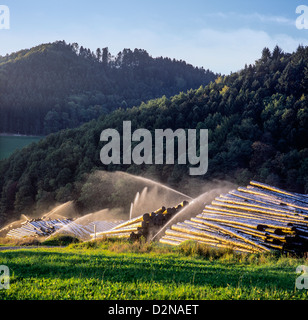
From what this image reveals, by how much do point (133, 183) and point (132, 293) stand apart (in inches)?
1817

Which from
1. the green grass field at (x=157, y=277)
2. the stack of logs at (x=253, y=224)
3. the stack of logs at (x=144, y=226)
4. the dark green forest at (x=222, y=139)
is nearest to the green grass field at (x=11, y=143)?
the dark green forest at (x=222, y=139)

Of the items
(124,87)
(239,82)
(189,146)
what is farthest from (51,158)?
(124,87)

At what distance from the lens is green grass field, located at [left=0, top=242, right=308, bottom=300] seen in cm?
728

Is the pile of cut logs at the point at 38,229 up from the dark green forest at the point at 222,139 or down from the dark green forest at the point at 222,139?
down

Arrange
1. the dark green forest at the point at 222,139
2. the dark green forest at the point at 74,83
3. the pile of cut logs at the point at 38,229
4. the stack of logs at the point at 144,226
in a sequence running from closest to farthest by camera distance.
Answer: the stack of logs at the point at 144,226 < the pile of cut logs at the point at 38,229 < the dark green forest at the point at 222,139 < the dark green forest at the point at 74,83

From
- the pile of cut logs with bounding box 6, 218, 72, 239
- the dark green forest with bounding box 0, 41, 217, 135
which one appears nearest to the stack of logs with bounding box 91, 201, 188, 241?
the pile of cut logs with bounding box 6, 218, 72, 239

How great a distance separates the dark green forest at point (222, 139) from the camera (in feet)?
167

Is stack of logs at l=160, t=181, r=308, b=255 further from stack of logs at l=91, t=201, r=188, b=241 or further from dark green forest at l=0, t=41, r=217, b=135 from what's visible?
dark green forest at l=0, t=41, r=217, b=135

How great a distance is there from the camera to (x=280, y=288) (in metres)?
8.06

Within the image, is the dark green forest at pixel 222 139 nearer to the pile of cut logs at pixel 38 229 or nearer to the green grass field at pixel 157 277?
the pile of cut logs at pixel 38 229

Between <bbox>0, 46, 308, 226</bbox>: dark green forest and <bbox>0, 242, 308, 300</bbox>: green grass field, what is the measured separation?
34.7 metres

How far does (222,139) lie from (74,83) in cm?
9308

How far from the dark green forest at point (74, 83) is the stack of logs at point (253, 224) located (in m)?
95.4

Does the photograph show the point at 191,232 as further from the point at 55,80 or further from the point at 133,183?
the point at 55,80
